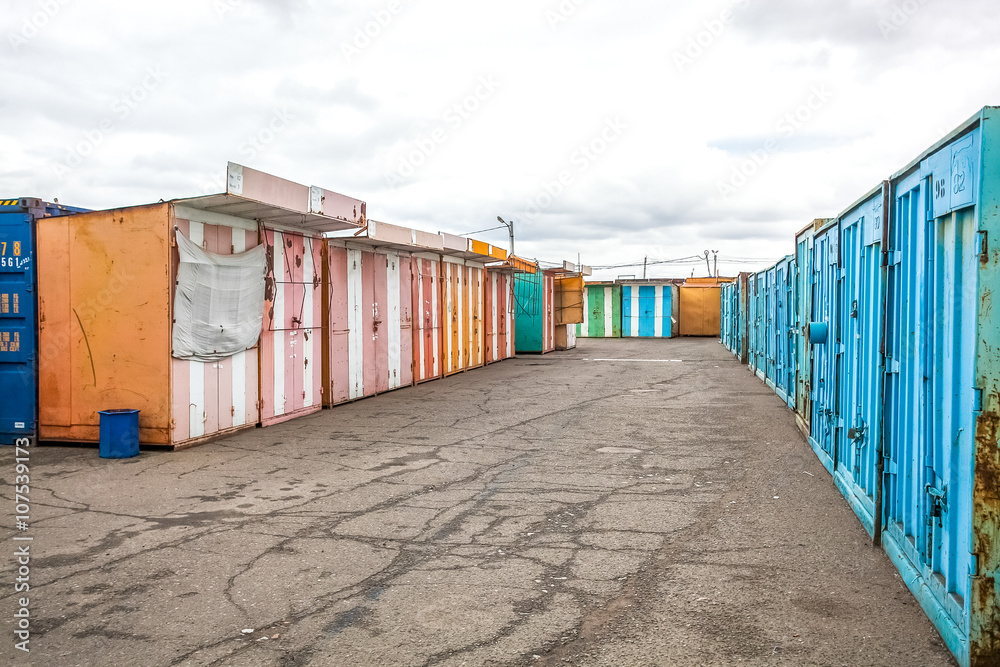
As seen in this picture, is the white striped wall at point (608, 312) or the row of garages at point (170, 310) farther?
the white striped wall at point (608, 312)

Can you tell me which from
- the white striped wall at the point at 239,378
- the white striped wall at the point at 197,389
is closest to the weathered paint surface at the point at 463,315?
the white striped wall at the point at 239,378

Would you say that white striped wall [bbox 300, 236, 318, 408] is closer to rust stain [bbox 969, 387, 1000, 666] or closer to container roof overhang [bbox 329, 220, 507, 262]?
container roof overhang [bbox 329, 220, 507, 262]

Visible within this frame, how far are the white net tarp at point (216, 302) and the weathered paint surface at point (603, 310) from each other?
28.3 meters

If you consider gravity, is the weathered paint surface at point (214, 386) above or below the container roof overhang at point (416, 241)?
below

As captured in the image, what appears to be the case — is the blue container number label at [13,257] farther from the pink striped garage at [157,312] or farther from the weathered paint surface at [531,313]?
the weathered paint surface at [531,313]

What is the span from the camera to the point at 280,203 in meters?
8.98

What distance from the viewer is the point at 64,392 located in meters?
8.88

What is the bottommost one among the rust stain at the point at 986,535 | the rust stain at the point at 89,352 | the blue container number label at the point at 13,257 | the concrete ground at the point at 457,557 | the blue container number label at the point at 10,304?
the concrete ground at the point at 457,557

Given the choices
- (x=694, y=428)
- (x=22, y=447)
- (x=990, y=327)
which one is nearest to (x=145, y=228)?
(x=22, y=447)

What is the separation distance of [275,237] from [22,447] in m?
4.03

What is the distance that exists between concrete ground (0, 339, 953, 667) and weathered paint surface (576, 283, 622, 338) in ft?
92.2

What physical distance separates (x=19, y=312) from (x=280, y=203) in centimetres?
341

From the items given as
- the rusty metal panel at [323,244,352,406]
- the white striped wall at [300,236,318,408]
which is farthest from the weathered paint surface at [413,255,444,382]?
the white striped wall at [300,236,318,408]

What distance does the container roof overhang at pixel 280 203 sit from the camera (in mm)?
8250
